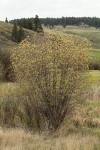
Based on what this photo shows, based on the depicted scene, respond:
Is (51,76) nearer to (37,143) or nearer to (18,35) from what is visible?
(37,143)

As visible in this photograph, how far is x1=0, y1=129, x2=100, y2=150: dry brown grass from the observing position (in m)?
12.6

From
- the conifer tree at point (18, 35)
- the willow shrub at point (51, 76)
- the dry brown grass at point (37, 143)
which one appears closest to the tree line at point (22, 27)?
the conifer tree at point (18, 35)

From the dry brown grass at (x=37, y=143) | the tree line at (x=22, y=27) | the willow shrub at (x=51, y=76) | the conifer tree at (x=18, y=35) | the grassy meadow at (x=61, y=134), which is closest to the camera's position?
the dry brown grass at (x=37, y=143)

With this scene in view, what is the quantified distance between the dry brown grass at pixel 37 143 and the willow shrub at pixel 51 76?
2.62m

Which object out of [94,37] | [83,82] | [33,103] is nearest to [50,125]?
[33,103]

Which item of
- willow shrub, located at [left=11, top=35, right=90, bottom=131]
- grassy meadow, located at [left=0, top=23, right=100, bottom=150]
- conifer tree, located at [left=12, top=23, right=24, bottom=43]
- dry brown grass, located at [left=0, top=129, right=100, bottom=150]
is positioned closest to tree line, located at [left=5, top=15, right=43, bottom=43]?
conifer tree, located at [left=12, top=23, right=24, bottom=43]

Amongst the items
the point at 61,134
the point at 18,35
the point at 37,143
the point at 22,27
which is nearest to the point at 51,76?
the point at 61,134

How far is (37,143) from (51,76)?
3.97 metres

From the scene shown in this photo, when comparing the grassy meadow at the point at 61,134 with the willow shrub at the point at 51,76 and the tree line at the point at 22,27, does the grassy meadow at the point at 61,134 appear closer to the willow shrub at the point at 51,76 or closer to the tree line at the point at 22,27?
the willow shrub at the point at 51,76

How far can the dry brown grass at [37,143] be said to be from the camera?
1256 cm

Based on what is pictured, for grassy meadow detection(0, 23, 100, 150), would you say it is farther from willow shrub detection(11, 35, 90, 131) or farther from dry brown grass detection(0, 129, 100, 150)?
willow shrub detection(11, 35, 90, 131)

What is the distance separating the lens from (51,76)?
16844mm

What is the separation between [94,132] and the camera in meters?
17.2

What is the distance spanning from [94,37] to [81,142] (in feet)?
595
